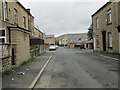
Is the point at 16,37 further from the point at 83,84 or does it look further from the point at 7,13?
the point at 83,84

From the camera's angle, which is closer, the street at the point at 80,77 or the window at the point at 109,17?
the street at the point at 80,77

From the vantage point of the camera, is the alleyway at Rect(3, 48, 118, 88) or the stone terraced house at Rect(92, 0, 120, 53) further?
the stone terraced house at Rect(92, 0, 120, 53)

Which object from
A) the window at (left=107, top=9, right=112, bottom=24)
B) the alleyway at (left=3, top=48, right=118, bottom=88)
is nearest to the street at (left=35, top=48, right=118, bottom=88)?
the alleyway at (left=3, top=48, right=118, bottom=88)

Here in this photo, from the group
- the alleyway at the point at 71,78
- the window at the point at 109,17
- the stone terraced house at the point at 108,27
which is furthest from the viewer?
the window at the point at 109,17

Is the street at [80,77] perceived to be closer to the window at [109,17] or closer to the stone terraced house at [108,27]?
the stone terraced house at [108,27]

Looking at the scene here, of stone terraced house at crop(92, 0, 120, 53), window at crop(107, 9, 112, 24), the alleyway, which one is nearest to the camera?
the alleyway

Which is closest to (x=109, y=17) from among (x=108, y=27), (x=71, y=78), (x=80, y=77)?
(x=108, y=27)

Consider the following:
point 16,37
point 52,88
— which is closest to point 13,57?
point 16,37

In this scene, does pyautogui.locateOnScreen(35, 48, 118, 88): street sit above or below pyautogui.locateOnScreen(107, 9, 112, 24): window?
below

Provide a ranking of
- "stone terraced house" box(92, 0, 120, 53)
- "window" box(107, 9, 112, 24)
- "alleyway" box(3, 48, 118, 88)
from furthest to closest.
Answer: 1. "window" box(107, 9, 112, 24)
2. "stone terraced house" box(92, 0, 120, 53)
3. "alleyway" box(3, 48, 118, 88)

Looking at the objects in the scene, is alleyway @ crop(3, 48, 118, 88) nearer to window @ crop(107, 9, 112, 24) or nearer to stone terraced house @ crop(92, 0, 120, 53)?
stone terraced house @ crop(92, 0, 120, 53)

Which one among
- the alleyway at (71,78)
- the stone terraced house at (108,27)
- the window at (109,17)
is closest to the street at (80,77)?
the alleyway at (71,78)

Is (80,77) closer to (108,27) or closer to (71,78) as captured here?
(71,78)

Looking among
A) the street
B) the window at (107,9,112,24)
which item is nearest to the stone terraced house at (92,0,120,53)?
the window at (107,9,112,24)
